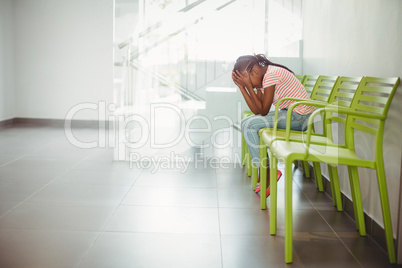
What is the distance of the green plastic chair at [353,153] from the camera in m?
2.36

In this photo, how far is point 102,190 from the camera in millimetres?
3619

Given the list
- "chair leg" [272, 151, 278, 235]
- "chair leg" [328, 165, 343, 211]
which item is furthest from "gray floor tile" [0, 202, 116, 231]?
"chair leg" [328, 165, 343, 211]

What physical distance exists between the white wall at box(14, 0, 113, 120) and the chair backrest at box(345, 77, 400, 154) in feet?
16.7

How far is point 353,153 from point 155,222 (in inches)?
46.6

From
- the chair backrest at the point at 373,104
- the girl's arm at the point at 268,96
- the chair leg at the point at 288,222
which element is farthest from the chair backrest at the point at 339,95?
the chair leg at the point at 288,222

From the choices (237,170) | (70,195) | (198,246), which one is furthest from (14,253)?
(237,170)

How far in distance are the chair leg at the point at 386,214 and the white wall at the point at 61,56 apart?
551 cm

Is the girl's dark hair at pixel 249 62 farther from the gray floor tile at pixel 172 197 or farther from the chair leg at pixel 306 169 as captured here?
the chair leg at pixel 306 169

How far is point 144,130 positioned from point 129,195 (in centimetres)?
283

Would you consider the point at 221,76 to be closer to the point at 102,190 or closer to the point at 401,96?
the point at 102,190

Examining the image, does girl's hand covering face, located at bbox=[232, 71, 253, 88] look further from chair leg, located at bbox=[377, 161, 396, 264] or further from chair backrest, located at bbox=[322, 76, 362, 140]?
chair leg, located at bbox=[377, 161, 396, 264]

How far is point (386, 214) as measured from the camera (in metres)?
2.38

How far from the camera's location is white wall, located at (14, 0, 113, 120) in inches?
288

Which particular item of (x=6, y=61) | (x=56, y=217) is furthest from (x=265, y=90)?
(x=6, y=61)
